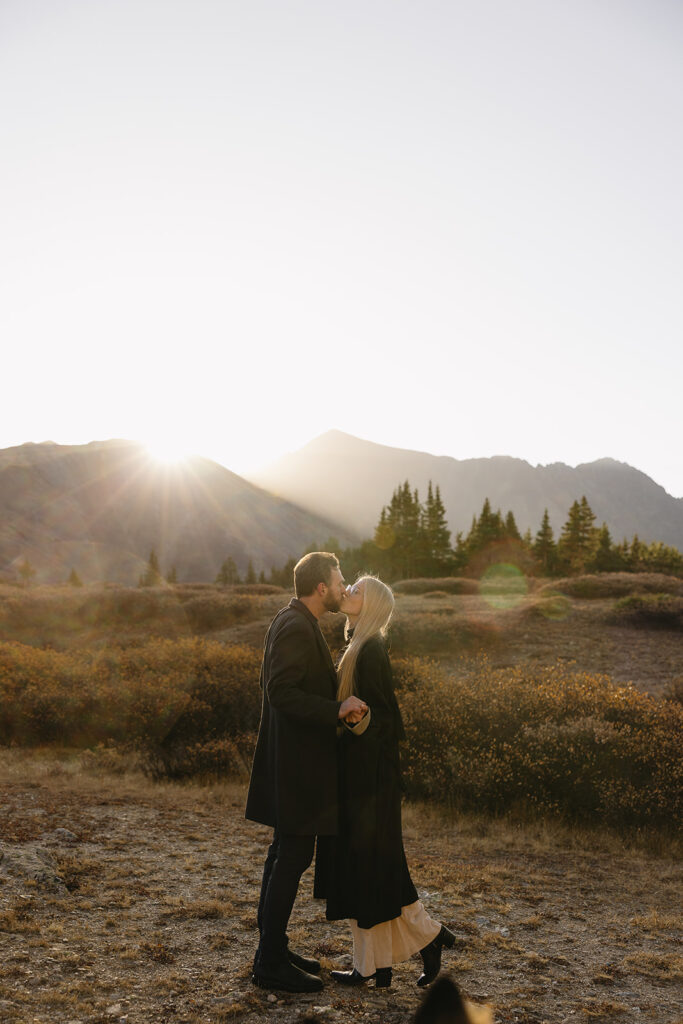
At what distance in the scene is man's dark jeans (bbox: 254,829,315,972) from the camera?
162 inches

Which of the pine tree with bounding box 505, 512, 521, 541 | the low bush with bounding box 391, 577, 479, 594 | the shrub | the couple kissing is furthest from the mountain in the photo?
the couple kissing

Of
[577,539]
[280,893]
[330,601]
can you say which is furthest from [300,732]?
[577,539]

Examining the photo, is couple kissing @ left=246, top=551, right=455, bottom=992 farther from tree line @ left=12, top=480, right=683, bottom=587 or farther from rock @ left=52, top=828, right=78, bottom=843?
tree line @ left=12, top=480, right=683, bottom=587

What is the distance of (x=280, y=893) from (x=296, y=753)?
2.64 feet

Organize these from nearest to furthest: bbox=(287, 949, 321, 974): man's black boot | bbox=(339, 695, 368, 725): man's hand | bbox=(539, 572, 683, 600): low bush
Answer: bbox=(339, 695, 368, 725): man's hand < bbox=(287, 949, 321, 974): man's black boot < bbox=(539, 572, 683, 600): low bush

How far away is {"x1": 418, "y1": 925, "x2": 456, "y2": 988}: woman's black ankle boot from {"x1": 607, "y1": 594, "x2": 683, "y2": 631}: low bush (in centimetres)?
2082

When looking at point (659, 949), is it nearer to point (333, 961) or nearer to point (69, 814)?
point (333, 961)

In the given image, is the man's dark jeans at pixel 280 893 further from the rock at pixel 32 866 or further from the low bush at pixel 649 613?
the low bush at pixel 649 613

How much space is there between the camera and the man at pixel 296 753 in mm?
4043

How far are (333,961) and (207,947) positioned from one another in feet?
2.96

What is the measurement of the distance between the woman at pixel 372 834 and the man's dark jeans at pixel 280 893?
178 millimetres

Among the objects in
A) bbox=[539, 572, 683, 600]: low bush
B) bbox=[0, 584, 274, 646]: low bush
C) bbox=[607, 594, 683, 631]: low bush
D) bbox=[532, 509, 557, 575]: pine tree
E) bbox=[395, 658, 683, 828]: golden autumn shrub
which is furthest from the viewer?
bbox=[532, 509, 557, 575]: pine tree

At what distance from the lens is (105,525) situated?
165125mm

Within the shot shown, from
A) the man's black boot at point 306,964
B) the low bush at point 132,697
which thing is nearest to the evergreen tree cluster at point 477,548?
the low bush at point 132,697
